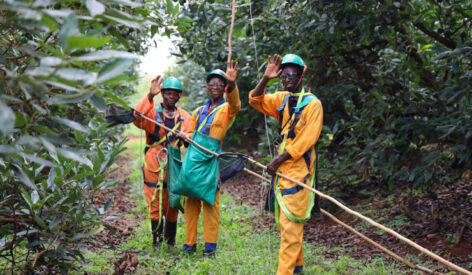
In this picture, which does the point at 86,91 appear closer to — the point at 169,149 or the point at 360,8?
the point at 169,149

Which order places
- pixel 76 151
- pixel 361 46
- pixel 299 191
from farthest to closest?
pixel 361 46
pixel 299 191
pixel 76 151

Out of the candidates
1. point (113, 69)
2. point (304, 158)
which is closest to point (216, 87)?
point (304, 158)

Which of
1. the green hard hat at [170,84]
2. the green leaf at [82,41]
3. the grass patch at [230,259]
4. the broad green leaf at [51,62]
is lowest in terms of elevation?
the grass patch at [230,259]

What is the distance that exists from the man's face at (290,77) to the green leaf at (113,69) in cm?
282

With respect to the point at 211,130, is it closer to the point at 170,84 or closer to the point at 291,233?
the point at 170,84

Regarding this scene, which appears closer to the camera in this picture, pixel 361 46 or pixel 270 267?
pixel 270 267

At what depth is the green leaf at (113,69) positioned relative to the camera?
169 centimetres

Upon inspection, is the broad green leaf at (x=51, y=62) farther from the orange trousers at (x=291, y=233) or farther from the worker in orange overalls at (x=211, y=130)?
the worker in orange overalls at (x=211, y=130)

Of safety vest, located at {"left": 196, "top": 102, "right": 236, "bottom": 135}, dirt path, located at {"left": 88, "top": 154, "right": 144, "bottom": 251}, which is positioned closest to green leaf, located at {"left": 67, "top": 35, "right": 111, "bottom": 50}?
dirt path, located at {"left": 88, "top": 154, "right": 144, "bottom": 251}

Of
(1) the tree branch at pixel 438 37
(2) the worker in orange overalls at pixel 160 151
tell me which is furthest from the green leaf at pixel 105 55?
(1) the tree branch at pixel 438 37

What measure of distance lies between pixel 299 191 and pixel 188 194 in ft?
4.82

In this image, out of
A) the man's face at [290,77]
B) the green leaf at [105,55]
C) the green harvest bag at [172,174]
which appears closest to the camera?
the green leaf at [105,55]

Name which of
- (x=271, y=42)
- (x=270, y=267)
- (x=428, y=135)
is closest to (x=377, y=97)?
(x=428, y=135)

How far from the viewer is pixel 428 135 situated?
5.41 meters
